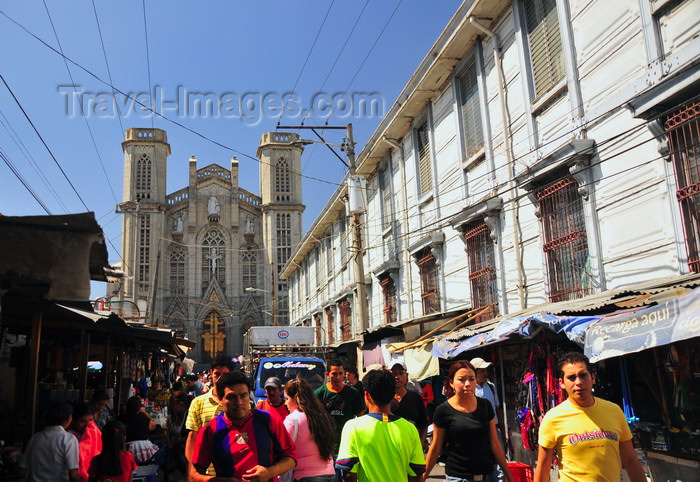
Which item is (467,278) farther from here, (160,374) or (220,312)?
(220,312)

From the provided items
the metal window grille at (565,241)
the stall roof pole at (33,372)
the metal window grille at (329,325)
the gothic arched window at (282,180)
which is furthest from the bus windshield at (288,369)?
the gothic arched window at (282,180)

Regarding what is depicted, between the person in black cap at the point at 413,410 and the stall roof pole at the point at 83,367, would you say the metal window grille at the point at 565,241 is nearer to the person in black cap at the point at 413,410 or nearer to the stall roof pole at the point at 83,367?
the person in black cap at the point at 413,410

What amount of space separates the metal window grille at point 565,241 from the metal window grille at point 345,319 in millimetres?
16435

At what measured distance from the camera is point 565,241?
1020 cm

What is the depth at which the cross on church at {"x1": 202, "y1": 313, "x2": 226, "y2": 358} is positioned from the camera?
51.8 m

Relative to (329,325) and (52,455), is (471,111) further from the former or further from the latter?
(329,325)

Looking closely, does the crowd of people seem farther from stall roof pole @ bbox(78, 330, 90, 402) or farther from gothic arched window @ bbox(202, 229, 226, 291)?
gothic arched window @ bbox(202, 229, 226, 291)

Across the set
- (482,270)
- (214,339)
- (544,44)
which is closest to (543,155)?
(544,44)

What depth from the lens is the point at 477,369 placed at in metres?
7.95

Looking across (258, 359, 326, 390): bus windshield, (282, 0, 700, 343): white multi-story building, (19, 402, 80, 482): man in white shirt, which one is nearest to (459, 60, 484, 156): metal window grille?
(282, 0, 700, 343): white multi-story building

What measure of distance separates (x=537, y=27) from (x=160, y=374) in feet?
72.0

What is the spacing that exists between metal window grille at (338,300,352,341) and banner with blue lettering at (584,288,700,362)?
20.5 m

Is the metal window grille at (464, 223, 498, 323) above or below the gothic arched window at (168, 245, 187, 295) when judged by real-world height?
below

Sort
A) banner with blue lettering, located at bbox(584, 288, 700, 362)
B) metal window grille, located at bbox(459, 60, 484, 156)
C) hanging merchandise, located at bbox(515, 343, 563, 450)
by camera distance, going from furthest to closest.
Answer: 1. metal window grille, located at bbox(459, 60, 484, 156)
2. hanging merchandise, located at bbox(515, 343, 563, 450)
3. banner with blue lettering, located at bbox(584, 288, 700, 362)
